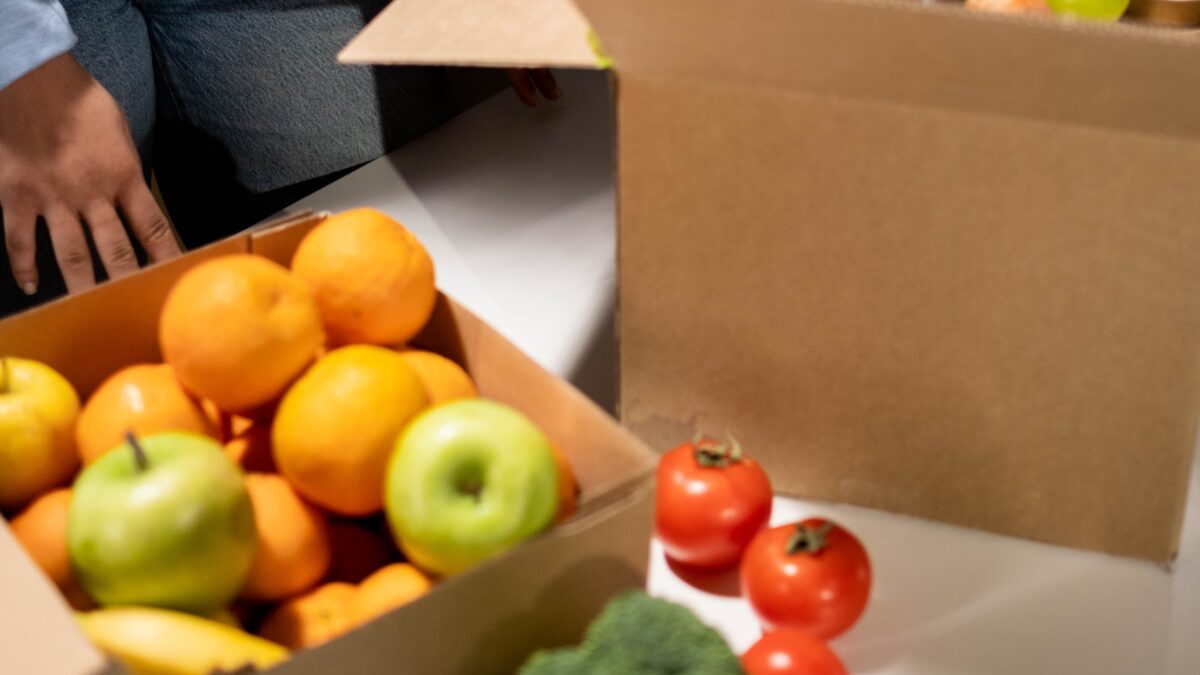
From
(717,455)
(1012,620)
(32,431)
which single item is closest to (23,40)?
(32,431)

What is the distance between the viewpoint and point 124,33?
3.75 ft

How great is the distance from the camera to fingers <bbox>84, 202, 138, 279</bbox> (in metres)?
0.98

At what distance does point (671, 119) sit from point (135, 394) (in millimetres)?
369

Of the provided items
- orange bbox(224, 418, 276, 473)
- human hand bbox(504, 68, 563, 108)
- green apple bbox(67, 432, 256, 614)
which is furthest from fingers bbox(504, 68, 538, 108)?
green apple bbox(67, 432, 256, 614)

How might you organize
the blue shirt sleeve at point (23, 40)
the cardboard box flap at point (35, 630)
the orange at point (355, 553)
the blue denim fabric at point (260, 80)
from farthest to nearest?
the blue denim fabric at point (260, 80) < the blue shirt sleeve at point (23, 40) < the orange at point (355, 553) < the cardboard box flap at point (35, 630)

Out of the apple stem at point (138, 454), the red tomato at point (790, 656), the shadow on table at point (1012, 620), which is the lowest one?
the shadow on table at point (1012, 620)

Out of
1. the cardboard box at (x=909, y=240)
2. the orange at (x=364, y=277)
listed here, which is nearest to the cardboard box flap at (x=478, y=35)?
the cardboard box at (x=909, y=240)

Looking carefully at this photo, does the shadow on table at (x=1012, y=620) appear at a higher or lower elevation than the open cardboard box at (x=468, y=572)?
lower

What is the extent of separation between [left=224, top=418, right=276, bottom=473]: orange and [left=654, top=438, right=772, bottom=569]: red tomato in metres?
0.25

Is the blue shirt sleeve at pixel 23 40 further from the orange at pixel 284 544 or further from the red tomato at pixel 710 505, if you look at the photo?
the red tomato at pixel 710 505

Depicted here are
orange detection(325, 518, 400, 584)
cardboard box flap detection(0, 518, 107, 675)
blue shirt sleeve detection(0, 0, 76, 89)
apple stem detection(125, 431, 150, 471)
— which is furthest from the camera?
blue shirt sleeve detection(0, 0, 76, 89)

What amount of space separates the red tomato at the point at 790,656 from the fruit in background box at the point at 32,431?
0.43m

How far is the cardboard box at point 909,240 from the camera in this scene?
60 centimetres

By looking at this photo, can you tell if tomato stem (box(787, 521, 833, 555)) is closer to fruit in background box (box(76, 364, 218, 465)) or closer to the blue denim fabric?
fruit in background box (box(76, 364, 218, 465))
